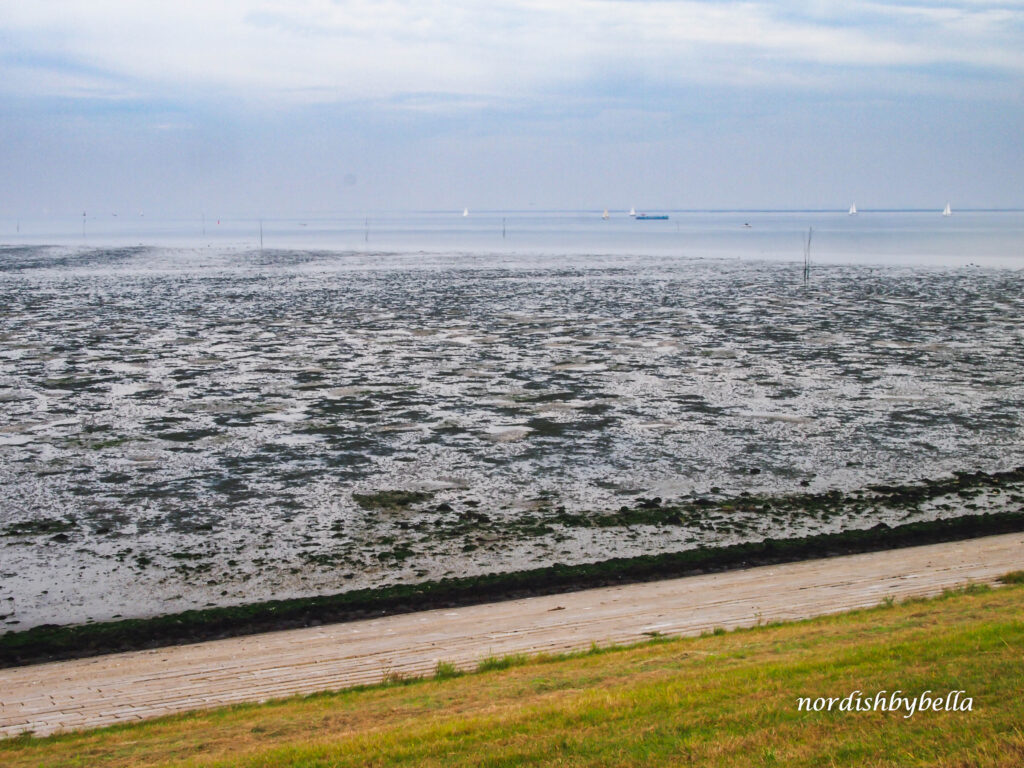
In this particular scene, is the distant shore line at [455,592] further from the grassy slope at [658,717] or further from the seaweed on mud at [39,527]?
the seaweed on mud at [39,527]

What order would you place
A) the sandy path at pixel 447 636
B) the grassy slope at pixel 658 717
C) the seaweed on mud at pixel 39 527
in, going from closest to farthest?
1. the grassy slope at pixel 658 717
2. the sandy path at pixel 447 636
3. the seaweed on mud at pixel 39 527

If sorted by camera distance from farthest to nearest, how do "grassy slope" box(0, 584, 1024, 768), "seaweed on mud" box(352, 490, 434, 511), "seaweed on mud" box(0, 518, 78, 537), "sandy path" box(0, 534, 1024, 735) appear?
"seaweed on mud" box(352, 490, 434, 511), "seaweed on mud" box(0, 518, 78, 537), "sandy path" box(0, 534, 1024, 735), "grassy slope" box(0, 584, 1024, 768)

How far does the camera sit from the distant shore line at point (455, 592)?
36.4 feet

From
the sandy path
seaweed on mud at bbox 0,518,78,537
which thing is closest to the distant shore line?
the sandy path

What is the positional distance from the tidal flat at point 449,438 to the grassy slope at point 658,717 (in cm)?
428

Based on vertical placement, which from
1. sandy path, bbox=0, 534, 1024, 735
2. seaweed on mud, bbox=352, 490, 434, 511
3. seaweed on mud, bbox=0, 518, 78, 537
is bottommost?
seaweed on mud, bbox=0, 518, 78, 537

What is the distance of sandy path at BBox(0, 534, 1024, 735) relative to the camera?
30.0 ft

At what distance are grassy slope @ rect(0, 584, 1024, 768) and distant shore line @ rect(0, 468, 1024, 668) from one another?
9.33 ft

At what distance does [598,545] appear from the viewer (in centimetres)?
1406

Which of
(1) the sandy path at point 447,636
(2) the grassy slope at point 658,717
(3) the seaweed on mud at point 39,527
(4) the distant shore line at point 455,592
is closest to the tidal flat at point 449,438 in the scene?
(3) the seaweed on mud at point 39,527

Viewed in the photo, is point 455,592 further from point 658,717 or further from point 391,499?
point 658,717

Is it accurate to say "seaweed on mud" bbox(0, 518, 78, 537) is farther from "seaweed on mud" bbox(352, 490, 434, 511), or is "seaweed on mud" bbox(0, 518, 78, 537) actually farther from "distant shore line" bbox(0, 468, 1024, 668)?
"seaweed on mud" bbox(352, 490, 434, 511)

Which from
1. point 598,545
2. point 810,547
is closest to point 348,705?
point 598,545

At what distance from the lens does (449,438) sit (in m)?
19.8
